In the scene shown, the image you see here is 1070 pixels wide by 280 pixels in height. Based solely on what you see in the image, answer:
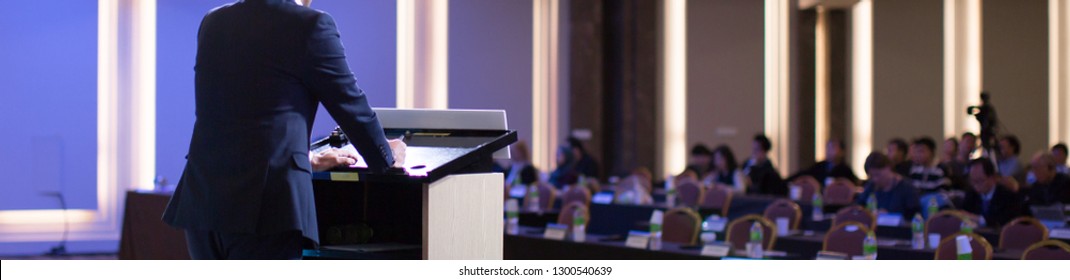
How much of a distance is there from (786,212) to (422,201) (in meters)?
4.91

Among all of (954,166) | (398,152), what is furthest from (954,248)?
(954,166)

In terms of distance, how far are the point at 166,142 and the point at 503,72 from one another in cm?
403

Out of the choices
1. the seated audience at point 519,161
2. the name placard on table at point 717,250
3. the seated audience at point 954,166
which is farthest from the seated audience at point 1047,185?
the seated audience at point 519,161

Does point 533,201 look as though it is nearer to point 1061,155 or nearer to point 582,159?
point 582,159

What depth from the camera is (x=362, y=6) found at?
19.5 ft

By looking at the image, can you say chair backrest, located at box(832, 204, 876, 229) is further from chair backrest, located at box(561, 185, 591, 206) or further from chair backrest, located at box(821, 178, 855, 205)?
chair backrest, located at box(821, 178, 855, 205)

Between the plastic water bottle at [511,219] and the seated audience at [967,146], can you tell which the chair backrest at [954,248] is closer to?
the plastic water bottle at [511,219]

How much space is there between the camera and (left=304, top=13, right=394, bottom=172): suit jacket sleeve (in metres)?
2.15

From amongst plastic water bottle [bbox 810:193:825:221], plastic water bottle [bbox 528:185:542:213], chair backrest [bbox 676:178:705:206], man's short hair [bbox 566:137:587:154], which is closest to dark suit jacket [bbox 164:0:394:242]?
plastic water bottle [bbox 810:193:825:221]

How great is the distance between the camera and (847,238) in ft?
18.2

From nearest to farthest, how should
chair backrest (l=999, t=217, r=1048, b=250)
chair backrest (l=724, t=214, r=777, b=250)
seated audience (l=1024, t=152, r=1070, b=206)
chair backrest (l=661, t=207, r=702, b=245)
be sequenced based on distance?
chair backrest (l=999, t=217, r=1048, b=250)
chair backrest (l=724, t=214, r=777, b=250)
chair backrest (l=661, t=207, r=702, b=245)
seated audience (l=1024, t=152, r=1070, b=206)

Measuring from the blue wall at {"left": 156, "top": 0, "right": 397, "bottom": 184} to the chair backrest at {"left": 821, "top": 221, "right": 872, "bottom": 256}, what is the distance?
7.09 feet
